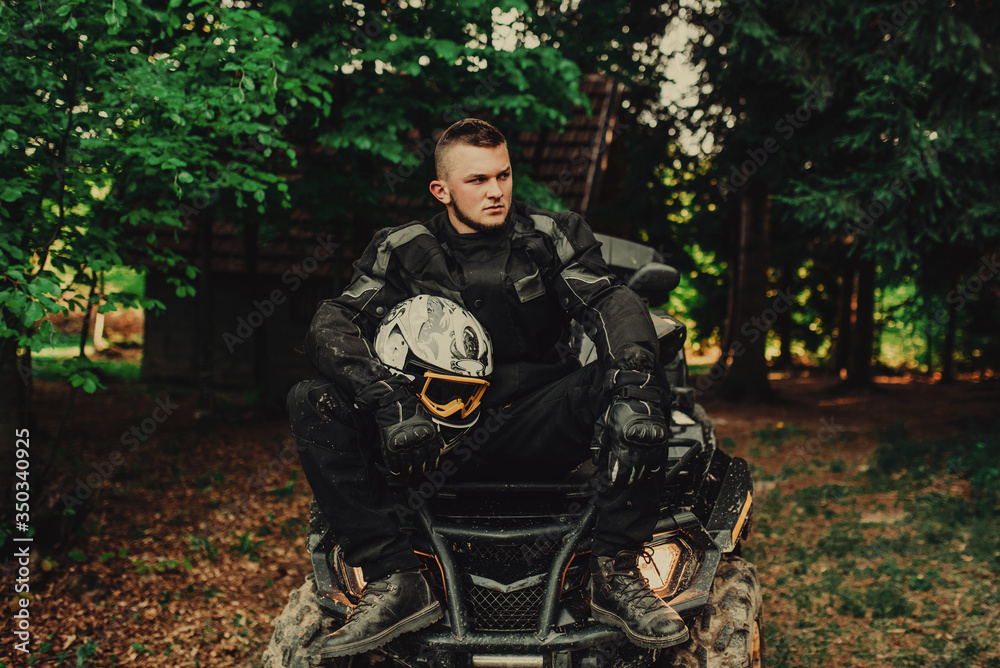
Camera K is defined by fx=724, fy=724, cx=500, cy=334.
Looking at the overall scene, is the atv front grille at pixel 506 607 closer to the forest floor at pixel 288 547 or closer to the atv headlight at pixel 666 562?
the atv headlight at pixel 666 562

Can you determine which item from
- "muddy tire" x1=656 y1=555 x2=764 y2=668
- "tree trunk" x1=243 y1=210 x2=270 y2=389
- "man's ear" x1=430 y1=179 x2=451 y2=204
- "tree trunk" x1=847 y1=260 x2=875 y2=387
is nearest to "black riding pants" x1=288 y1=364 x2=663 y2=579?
"muddy tire" x1=656 y1=555 x2=764 y2=668

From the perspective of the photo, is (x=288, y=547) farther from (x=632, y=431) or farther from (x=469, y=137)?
(x=632, y=431)

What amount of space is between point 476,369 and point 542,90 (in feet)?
16.7

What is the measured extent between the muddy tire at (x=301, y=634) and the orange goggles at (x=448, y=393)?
0.75 m

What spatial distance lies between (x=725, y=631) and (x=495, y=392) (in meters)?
1.09

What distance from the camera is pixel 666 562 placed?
8.14 feet

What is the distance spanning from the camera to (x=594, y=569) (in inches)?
89.6

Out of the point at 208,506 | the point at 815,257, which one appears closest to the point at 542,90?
the point at 208,506

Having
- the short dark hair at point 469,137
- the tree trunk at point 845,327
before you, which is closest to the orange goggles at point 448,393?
the short dark hair at point 469,137

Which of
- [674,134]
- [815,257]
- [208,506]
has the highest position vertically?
[674,134]

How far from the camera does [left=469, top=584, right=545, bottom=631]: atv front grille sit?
2303 mm

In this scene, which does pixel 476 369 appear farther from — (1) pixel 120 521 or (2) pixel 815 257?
(2) pixel 815 257

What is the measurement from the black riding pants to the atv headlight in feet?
0.67

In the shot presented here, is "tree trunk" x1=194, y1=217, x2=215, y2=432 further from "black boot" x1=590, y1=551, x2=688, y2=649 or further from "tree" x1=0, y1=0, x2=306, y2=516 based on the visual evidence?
"black boot" x1=590, y1=551, x2=688, y2=649
